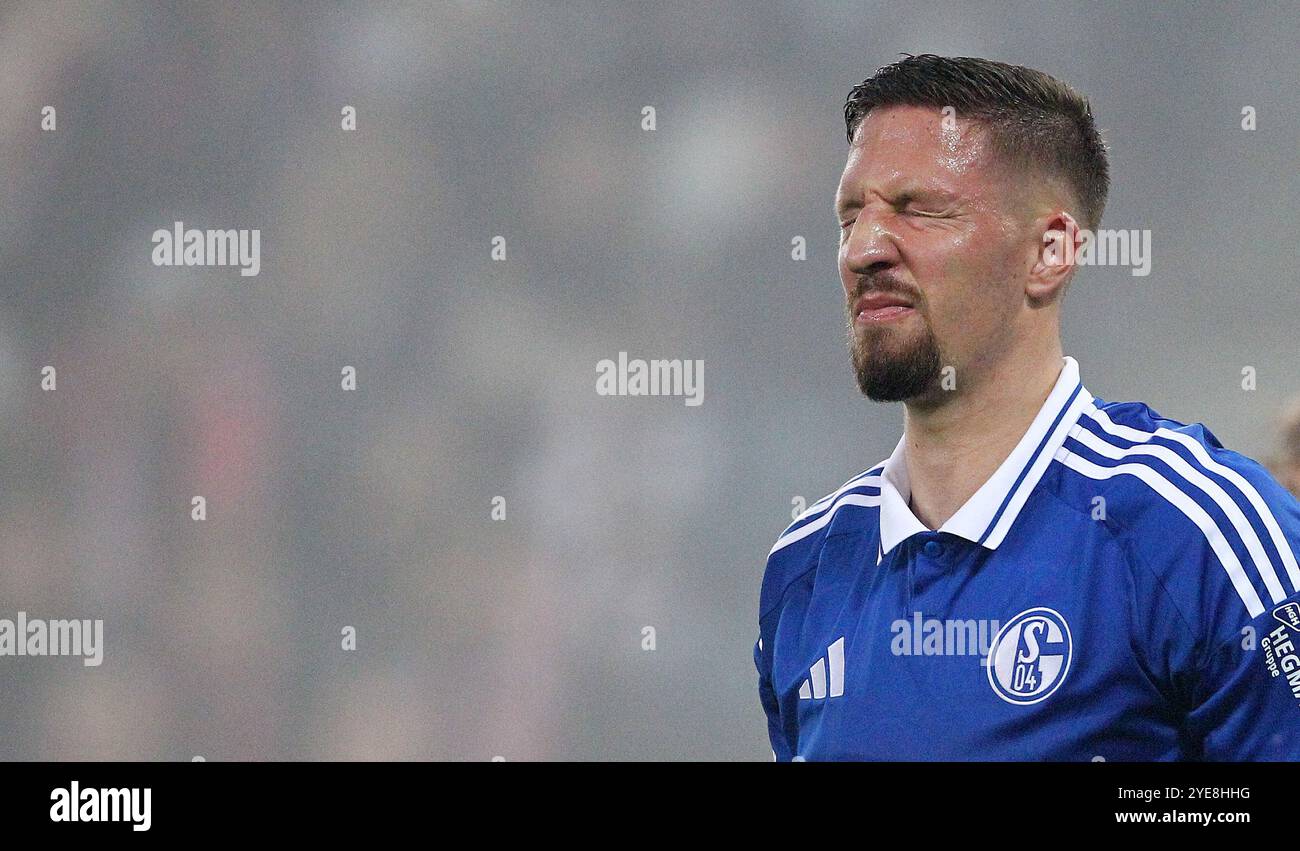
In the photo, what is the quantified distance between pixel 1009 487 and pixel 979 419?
0.11m

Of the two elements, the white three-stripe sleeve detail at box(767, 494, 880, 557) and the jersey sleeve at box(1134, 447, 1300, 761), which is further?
the white three-stripe sleeve detail at box(767, 494, 880, 557)

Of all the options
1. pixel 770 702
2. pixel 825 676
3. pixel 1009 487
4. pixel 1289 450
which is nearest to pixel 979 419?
pixel 1009 487

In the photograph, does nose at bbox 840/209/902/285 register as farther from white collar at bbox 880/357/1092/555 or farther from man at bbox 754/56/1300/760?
white collar at bbox 880/357/1092/555

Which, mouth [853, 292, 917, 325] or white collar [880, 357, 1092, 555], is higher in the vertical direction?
mouth [853, 292, 917, 325]

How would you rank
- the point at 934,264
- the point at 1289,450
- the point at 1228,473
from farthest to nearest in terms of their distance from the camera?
the point at 1289,450
the point at 934,264
the point at 1228,473

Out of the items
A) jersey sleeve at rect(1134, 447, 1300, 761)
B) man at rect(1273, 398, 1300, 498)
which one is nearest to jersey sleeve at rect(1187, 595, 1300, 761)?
jersey sleeve at rect(1134, 447, 1300, 761)

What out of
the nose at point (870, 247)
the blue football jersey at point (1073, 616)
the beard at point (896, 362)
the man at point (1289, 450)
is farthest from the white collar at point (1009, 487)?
the man at point (1289, 450)

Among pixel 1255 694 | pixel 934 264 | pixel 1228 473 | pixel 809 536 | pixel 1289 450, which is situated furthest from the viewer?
pixel 1289 450

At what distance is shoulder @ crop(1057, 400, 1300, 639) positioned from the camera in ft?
3.98

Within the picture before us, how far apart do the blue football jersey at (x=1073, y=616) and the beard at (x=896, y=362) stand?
0.13 metres

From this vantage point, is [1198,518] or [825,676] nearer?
[1198,518]

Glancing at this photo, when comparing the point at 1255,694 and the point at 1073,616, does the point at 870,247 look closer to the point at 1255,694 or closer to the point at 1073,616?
the point at 1073,616

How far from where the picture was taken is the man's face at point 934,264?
56.9 inches

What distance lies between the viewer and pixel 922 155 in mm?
1467
